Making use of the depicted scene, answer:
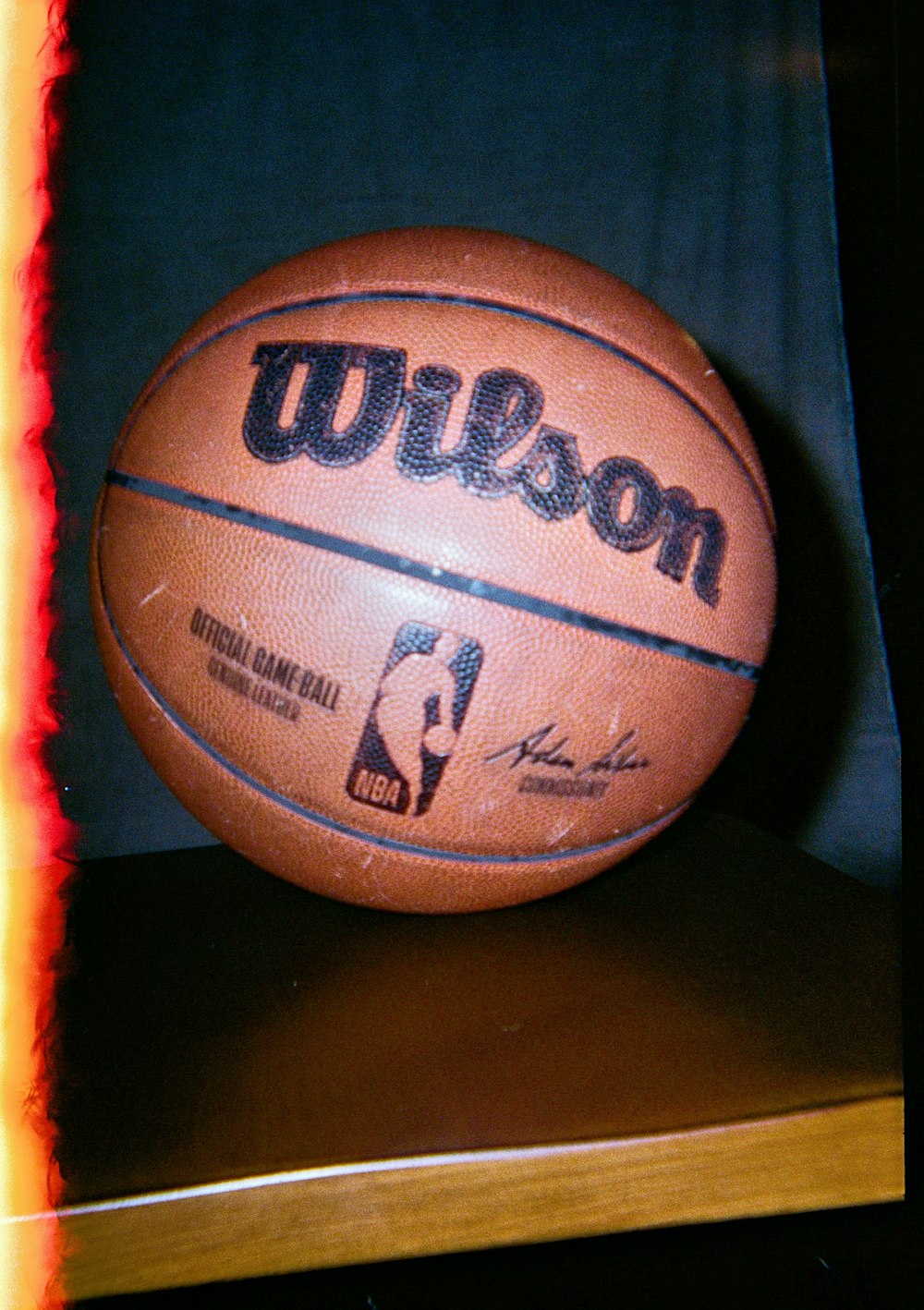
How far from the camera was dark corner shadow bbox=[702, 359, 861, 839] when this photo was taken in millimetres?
1400

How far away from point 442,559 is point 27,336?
0.71 meters

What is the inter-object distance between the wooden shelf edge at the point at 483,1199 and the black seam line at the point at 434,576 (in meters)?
0.30

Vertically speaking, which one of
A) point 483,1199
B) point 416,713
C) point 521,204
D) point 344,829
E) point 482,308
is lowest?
point 483,1199

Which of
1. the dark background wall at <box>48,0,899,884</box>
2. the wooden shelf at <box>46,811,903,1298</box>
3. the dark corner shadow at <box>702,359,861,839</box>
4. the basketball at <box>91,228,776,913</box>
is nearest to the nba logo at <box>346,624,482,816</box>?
the basketball at <box>91,228,776,913</box>

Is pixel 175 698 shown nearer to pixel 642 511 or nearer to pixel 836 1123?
pixel 642 511

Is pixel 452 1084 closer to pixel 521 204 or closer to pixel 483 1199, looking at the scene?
pixel 483 1199

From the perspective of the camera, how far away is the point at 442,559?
648mm

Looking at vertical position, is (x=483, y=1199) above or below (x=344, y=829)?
below

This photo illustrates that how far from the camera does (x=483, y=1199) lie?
0.54 meters

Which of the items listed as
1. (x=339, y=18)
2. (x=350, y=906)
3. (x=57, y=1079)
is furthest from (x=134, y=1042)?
(x=339, y=18)

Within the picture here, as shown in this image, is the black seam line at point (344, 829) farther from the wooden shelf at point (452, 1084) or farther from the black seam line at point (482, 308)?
the black seam line at point (482, 308)

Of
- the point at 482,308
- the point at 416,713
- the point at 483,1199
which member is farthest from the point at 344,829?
the point at 482,308

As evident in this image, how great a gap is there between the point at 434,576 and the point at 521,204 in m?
0.86

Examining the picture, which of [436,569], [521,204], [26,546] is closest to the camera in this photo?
[436,569]
